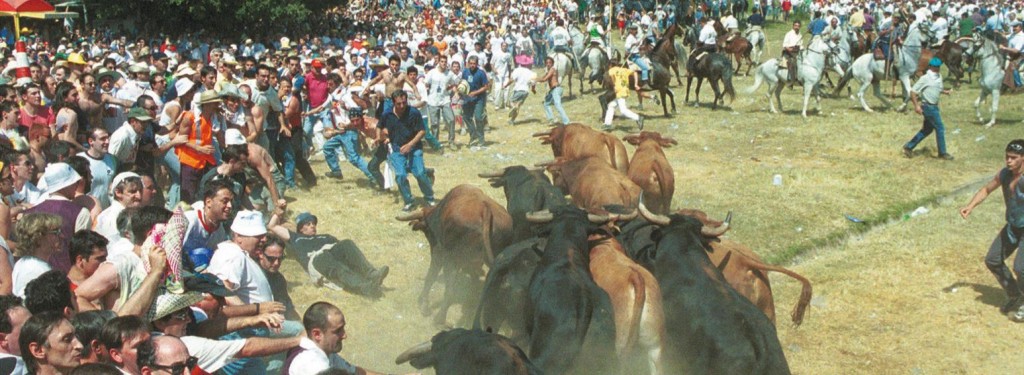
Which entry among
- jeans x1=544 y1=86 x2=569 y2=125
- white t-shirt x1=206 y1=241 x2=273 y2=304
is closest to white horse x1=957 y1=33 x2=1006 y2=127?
jeans x1=544 y1=86 x2=569 y2=125

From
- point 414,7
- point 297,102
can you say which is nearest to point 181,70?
point 297,102

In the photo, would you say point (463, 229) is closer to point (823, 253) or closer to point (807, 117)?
point (823, 253)

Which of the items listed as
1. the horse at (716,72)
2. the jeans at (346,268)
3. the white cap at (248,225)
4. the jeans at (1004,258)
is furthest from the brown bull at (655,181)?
the horse at (716,72)

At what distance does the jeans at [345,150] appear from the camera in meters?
13.9

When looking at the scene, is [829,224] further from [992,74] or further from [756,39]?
[756,39]

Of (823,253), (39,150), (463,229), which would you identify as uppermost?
(39,150)

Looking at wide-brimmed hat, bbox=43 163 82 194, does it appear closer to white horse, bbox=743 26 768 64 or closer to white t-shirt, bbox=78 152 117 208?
white t-shirt, bbox=78 152 117 208

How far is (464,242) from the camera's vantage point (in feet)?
29.8

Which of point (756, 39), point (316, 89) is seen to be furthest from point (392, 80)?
point (756, 39)

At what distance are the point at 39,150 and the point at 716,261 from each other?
21.3 ft

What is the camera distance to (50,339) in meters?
4.47

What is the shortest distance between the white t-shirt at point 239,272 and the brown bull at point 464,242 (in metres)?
2.85

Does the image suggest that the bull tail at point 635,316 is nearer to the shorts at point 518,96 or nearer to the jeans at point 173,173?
the jeans at point 173,173

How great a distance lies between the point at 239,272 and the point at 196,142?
4.24 m
